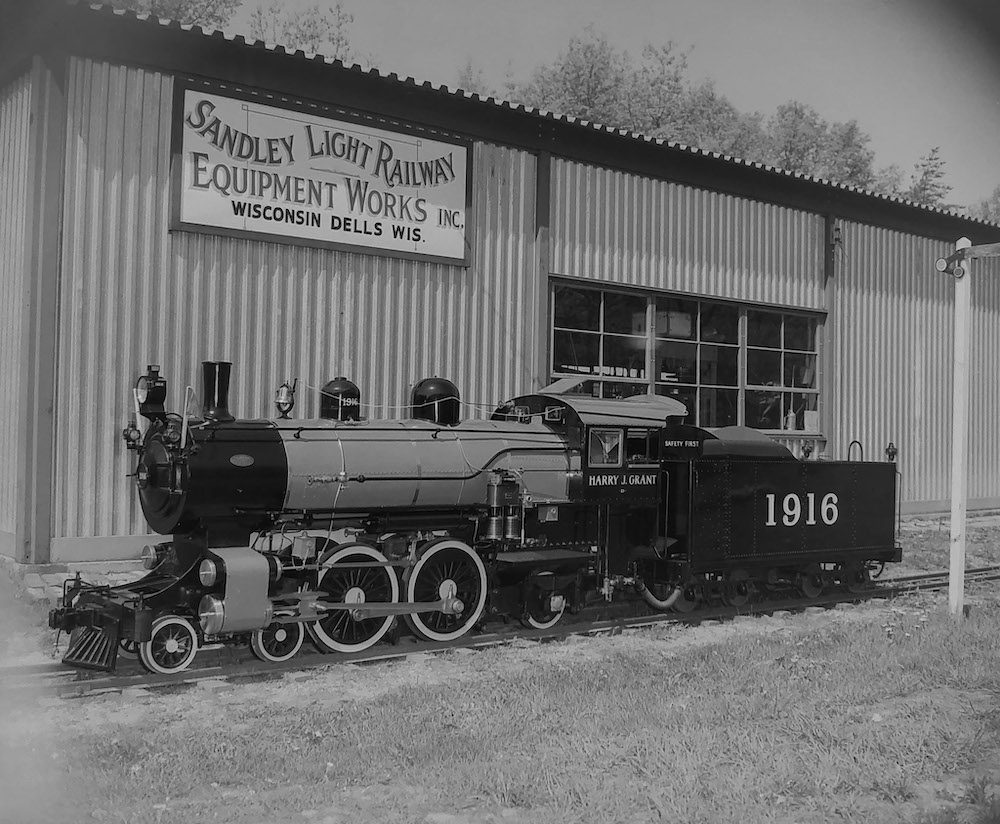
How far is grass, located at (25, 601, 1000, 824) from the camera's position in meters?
4.49

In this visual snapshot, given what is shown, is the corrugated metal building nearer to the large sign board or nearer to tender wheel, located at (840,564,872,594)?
the large sign board

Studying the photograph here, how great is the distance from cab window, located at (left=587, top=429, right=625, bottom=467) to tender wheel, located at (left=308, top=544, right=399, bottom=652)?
2.39 metres

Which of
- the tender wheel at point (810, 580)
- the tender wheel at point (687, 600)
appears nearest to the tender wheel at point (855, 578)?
the tender wheel at point (810, 580)

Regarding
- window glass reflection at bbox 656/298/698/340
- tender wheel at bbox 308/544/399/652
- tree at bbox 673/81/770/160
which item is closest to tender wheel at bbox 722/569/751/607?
tender wheel at bbox 308/544/399/652

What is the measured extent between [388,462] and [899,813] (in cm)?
511

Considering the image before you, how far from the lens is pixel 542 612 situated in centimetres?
932

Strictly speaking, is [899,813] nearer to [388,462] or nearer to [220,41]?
[388,462]

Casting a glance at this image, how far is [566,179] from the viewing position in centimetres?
1478

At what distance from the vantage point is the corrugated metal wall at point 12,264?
10.8 meters

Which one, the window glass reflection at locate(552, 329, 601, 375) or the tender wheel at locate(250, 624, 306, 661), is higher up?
the window glass reflection at locate(552, 329, 601, 375)

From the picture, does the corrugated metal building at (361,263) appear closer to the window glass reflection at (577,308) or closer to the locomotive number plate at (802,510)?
the window glass reflection at (577,308)

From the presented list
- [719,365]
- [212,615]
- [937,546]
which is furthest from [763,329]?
[212,615]

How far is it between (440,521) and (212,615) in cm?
239

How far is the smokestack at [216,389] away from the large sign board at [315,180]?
13.2 feet
